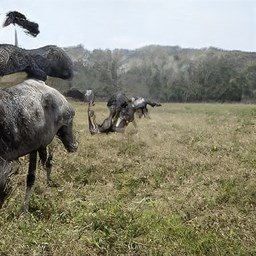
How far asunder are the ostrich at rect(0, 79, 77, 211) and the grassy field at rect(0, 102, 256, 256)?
62 centimetres

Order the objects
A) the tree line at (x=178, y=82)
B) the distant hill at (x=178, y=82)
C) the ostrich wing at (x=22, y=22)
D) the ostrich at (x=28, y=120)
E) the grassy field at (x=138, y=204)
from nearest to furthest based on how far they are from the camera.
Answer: the grassy field at (x=138, y=204)
the ostrich at (x=28, y=120)
the ostrich wing at (x=22, y=22)
the tree line at (x=178, y=82)
the distant hill at (x=178, y=82)

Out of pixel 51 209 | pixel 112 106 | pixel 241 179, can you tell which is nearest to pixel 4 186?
pixel 51 209

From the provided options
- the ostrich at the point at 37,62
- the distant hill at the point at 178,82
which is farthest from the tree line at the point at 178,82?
the ostrich at the point at 37,62

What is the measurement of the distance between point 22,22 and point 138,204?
10.7 feet

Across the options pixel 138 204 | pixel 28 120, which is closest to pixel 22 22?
pixel 28 120

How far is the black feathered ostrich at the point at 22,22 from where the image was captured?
722 centimetres

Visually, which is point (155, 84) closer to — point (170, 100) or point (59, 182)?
point (170, 100)

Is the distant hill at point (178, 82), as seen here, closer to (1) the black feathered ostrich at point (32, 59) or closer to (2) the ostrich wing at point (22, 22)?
(1) the black feathered ostrich at point (32, 59)

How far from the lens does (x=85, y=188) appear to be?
961 cm

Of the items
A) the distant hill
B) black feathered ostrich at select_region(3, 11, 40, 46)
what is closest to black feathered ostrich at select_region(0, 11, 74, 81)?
black feathered ostrich at select_region(3, 11, 40, 46)

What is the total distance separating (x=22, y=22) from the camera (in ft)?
24.0

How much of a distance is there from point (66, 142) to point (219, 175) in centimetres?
372

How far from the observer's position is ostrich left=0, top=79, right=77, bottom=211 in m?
6.20

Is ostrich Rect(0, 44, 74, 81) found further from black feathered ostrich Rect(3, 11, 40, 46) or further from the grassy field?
the grassy field
